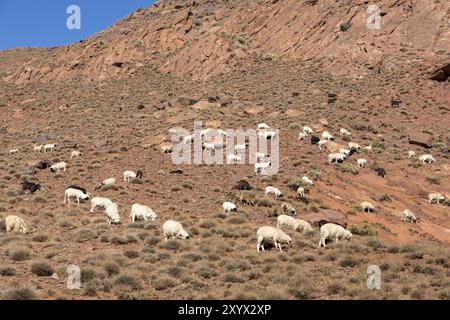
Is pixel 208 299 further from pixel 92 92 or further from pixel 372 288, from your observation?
pixel 92 92

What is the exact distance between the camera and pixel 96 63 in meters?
72.0

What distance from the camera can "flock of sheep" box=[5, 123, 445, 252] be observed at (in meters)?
17.6

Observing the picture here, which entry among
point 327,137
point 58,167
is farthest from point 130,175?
point 327,137

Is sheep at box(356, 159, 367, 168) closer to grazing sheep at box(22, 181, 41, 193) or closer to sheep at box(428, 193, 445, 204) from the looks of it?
sheep at box(428, 193, 445, 204)

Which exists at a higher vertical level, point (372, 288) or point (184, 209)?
point (184, 209)

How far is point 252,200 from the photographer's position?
2458cm

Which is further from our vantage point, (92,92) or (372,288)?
(92,92)

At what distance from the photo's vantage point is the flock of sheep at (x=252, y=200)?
57.7 feet

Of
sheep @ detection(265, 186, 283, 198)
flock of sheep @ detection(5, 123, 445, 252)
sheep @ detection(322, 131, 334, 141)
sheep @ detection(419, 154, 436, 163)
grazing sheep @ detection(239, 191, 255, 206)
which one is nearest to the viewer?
flock of sheep @ detection(5, 123, 445, 252)

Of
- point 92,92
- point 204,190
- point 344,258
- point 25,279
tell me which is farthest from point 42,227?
point 92,92

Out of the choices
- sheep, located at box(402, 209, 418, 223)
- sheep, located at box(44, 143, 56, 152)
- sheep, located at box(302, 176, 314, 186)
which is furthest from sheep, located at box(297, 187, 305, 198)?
sheep, located at box(44, 143, 56, 152)

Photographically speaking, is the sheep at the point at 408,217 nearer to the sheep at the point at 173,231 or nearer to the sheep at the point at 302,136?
the sheep at the point at 302,136

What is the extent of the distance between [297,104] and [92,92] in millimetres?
30152
